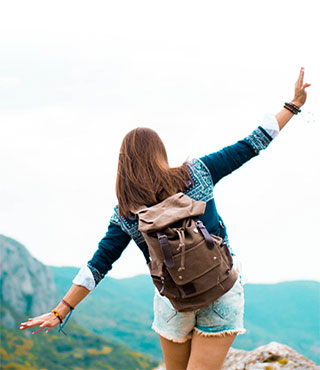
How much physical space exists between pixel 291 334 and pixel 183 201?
46556 millimetres

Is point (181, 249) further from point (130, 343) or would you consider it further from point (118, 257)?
point (130, 343)

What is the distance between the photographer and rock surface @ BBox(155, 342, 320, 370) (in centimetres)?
535

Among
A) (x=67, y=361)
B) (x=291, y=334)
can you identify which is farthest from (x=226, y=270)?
(x=67, y=361)

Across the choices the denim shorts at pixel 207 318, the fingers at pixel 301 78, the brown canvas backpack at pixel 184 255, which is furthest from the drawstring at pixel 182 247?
the fingers at pixel 301 78

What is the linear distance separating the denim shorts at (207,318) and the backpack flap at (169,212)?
0.69m

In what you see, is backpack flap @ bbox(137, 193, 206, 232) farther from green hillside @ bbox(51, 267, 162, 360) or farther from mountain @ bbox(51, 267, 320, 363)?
green hillside @ bbox(51, 267, 162, 360)

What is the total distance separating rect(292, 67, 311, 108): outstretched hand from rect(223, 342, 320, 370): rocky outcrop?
323 centimetres

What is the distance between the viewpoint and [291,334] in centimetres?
4528

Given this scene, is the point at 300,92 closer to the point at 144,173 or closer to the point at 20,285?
the point at 144,173

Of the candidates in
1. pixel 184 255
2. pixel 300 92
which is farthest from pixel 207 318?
pixel 300 92

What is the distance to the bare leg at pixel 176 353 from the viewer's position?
3523 millimetres

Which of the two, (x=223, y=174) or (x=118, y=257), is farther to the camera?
(x=118, y=257)

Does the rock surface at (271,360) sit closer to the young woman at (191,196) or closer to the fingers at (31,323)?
the young woman at (191,196)

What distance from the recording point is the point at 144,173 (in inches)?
132
